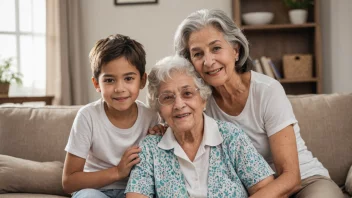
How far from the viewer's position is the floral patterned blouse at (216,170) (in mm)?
1734

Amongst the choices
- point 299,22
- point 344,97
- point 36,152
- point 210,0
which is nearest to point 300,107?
point 344,97

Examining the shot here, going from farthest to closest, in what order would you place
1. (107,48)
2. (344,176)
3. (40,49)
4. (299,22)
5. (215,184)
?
1. (40,49)
2. (299,22)
3. (344,176)
4. (107,48)
5. (215,184)

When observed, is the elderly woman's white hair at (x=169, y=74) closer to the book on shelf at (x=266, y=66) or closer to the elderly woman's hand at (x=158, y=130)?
the elderly woman's hand at (x=158, y=130)

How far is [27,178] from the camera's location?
7.45 ft

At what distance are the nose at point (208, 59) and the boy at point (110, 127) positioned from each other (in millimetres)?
275

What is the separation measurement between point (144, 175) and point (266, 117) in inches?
22.0

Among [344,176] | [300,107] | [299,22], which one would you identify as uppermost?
[299,22]

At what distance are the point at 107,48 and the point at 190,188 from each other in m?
0.66

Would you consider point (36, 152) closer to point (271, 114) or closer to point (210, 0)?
point (271, 114)

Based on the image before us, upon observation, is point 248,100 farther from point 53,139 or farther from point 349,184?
point 53,139

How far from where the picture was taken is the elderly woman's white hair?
1786 mm

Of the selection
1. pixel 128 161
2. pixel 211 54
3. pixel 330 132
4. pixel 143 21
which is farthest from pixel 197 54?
pixel 143 21

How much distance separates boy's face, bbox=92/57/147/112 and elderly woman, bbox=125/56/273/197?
95 millimetres

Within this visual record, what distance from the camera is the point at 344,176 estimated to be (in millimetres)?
2326
